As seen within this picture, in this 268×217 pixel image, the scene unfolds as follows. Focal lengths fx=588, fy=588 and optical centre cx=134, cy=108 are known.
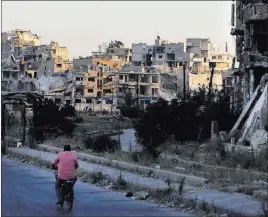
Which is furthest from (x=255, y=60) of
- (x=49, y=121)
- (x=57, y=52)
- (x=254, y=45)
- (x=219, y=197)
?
(x=57, y=52)

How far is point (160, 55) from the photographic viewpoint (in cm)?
12612

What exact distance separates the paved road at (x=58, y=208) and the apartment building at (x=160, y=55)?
10362 cm

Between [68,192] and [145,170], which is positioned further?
[145,170]

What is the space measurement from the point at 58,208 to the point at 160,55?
115364mm

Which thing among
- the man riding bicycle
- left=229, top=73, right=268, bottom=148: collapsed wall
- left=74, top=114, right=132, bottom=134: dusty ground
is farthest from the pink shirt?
left=74, top=114, right=132, bottom=134: dusty ground

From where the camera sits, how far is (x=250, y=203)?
1137 centimetres

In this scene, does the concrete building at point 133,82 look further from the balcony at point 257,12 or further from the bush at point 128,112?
the balcony at point 257,12

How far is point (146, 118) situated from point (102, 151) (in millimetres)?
3577

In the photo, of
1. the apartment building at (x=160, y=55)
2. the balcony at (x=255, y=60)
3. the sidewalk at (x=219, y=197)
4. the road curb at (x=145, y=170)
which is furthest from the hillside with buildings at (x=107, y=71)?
the sidewalk at (x=219, y=197)

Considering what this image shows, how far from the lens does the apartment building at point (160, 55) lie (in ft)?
406

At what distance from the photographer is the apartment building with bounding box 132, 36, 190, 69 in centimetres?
12375

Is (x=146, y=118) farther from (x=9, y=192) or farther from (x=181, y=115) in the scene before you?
(x=9, y=192)

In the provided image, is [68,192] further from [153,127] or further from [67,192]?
[153,127]

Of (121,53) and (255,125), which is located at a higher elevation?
(121,53)
